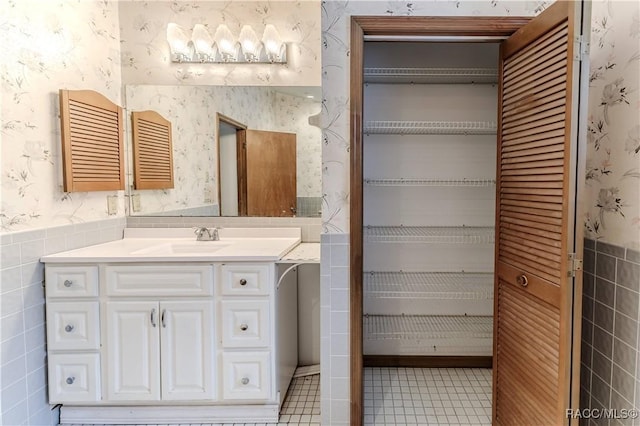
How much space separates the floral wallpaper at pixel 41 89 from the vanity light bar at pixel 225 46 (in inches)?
17.2

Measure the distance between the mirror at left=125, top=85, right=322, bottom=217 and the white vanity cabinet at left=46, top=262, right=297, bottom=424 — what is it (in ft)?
2.35

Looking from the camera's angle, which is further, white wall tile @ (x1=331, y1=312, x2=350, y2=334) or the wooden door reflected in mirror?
the wooden door reflected in mirror

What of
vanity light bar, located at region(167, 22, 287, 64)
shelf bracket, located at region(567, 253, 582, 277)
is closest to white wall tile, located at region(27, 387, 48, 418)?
vanity light bar, located at region(167, 22, 287, 64)

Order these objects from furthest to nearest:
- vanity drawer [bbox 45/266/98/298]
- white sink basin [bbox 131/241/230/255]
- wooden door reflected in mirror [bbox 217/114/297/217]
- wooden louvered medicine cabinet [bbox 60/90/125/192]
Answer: wooden door reflected in mirror [bbox 217/114/297/217]
white sink basin [bbox 131/241/230/255]
wooden louvered medicine cabinet [bbox 60/90/125/192]
vanity drawer [bbox 45/266/98/298]

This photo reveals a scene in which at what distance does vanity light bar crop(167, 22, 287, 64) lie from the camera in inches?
98.4

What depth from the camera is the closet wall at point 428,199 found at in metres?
2.59

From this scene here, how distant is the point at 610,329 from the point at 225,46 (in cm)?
247

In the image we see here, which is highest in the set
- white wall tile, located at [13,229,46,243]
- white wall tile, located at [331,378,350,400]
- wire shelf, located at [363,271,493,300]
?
white wall tile, located at [13,229,46,243]

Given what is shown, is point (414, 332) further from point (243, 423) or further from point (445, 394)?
point (243, 423)

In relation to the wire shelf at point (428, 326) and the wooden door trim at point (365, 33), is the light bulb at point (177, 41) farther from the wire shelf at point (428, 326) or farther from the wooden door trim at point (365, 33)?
the wire shelf at point (428, 326)

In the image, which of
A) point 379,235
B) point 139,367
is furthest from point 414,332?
point 139,367

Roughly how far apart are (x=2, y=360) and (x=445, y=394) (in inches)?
90.4

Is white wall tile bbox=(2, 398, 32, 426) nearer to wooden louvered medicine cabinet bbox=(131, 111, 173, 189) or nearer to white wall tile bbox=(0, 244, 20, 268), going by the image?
white wall tile bbox=(0, 244, 20, 268)

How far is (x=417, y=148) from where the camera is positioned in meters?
2.63
